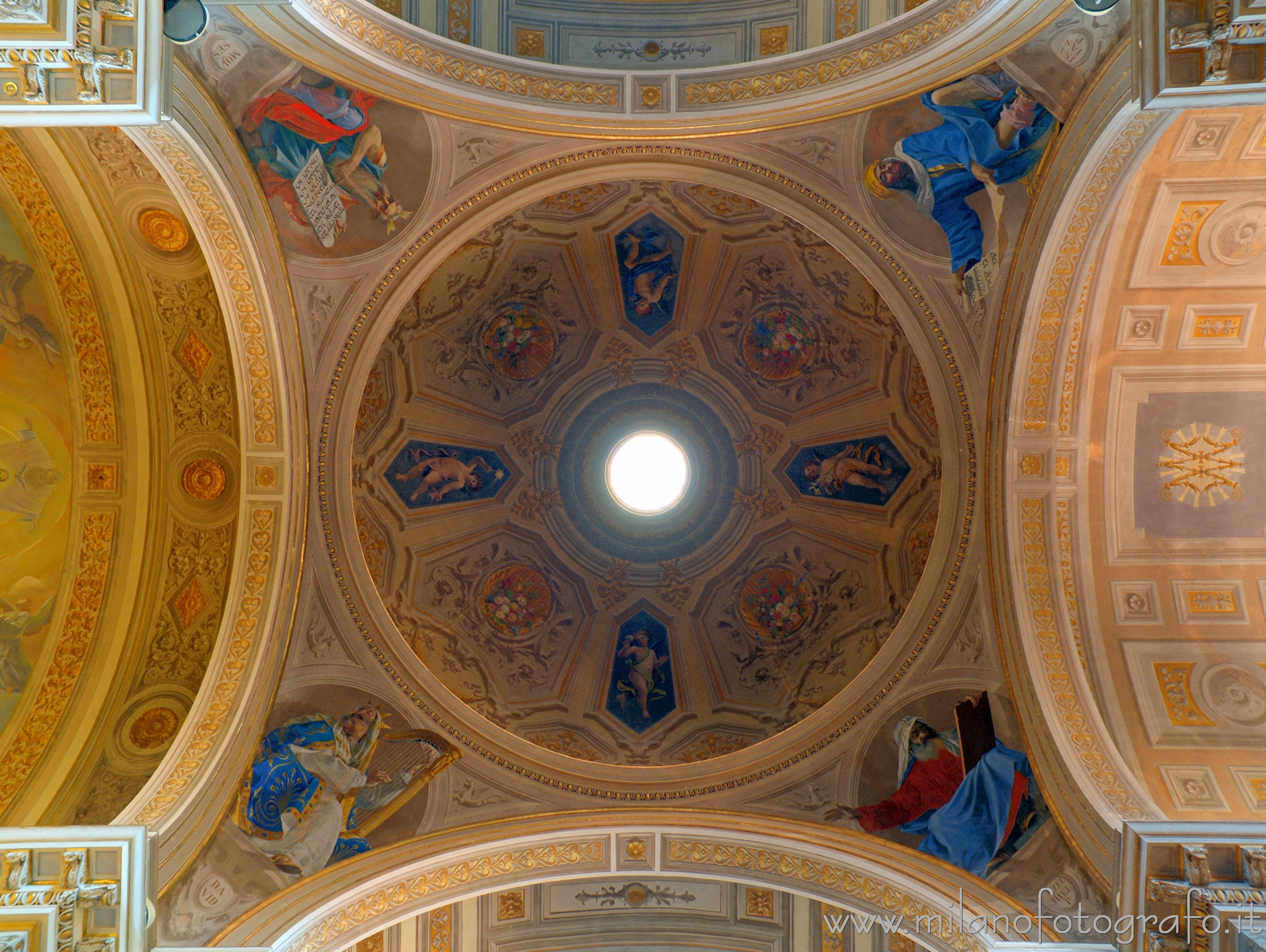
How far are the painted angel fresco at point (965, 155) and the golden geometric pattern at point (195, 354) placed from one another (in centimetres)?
816

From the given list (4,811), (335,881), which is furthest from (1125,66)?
(4,811)

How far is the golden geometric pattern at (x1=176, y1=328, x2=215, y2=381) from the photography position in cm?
1084

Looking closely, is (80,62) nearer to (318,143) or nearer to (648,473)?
(318,143)

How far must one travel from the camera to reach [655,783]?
11.8 metres

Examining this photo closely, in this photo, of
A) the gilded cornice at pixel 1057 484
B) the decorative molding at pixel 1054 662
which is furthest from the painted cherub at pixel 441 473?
the decorative molding at pixel 1054 662

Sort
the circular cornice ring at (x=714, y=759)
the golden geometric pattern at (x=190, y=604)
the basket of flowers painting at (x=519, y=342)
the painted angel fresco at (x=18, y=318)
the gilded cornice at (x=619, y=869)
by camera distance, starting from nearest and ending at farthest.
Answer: the gilded cornice at (x=619, y=869), the painted angel fresco at (x=18, y=318), the circular cornice ring at (x=714, y=759), the golden geometric pattern at (x=190, y=604), the basket of flowers painting at (x=519, y=342)

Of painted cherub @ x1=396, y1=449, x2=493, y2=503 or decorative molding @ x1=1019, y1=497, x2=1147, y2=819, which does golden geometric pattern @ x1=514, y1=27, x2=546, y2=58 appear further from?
decorative molding @ x1=1019, y1=497, x2=1147, y2=819

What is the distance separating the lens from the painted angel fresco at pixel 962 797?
33.5 feet

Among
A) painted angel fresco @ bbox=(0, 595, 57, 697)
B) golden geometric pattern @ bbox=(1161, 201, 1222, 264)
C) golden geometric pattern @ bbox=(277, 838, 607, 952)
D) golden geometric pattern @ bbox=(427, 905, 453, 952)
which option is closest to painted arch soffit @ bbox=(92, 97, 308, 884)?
golden geometric pattern @ bbox=(277, 838, 607, 952)

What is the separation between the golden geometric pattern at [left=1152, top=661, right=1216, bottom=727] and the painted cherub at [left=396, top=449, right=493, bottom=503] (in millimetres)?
9800

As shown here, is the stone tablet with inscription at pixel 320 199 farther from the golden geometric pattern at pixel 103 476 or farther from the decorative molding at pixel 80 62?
the golden geometric pattern at pixel 103 476

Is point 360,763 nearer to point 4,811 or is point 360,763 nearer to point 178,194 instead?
point 4,811

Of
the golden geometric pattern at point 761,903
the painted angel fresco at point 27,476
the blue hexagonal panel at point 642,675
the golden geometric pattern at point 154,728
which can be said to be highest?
the painted angel fresco at point 27,476

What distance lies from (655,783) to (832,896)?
2.52 m
